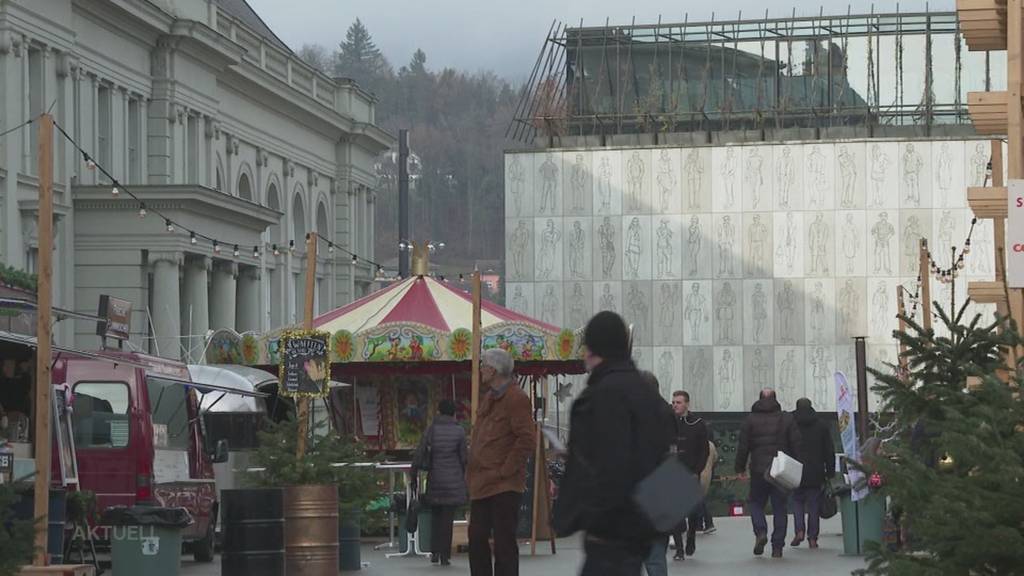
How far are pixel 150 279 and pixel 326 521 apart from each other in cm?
3492

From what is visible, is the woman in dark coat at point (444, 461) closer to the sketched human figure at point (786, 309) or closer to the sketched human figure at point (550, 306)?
the sketched human figure at point (786, 309)

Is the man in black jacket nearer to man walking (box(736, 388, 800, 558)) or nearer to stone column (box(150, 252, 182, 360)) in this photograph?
man walking (box(736, 388, 800, 558))

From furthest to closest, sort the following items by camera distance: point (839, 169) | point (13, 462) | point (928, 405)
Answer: point (839, 169) → point (13, 462) → point (928, 405)

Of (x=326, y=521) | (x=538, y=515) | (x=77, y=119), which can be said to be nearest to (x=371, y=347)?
(x=538, y=515)

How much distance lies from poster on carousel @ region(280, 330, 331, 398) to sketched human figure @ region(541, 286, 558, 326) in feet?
160

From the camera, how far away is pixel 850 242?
6944 centimetres

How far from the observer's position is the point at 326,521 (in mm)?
19250

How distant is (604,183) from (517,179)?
278 centimetres

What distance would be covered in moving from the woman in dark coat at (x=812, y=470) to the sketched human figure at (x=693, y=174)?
44.1 metres

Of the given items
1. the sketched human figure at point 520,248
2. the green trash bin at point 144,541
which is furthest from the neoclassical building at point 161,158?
the green trash bin at point 144,541

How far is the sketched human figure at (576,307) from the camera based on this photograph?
70.9 m

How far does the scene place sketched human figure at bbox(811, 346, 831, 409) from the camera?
226ft

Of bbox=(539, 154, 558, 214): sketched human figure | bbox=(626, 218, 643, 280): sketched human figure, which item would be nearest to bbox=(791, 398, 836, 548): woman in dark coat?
bbox=(626, 218, 643, 280): sketched human figure

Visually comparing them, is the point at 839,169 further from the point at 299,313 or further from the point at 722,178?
the point at 299,313
